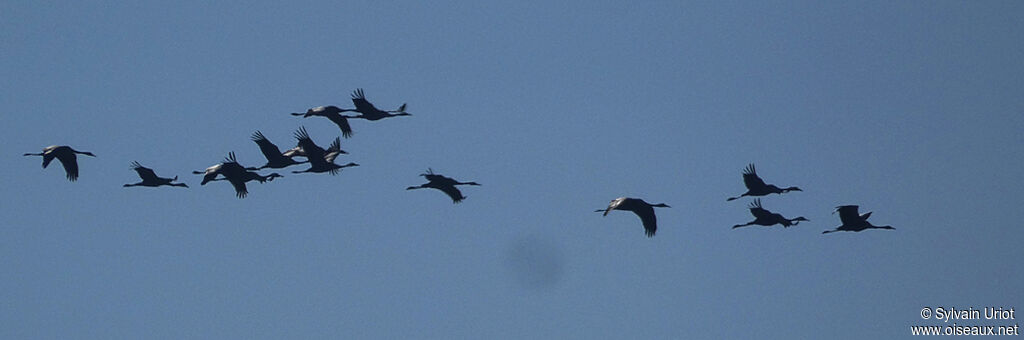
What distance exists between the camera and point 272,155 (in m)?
53.3

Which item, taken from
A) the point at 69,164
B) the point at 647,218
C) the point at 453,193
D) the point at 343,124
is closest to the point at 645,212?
the point at 647,218

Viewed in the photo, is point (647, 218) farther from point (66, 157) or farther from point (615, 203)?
point (66, 157)

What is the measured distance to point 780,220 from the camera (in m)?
55.5

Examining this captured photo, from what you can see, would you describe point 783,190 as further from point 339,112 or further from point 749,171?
point 339,112

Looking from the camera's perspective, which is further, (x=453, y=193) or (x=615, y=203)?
(x=453, y=193)

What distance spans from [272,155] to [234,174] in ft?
4.06

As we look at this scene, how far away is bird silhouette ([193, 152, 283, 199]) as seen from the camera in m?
52.4

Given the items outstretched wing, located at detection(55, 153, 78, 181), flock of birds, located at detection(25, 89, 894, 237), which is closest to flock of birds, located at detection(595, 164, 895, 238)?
flock of birds, located at detection(25, 89, 894, 237)

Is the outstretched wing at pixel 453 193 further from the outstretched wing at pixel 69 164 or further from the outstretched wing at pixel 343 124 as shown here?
the outstretched wing at pixel 69 164

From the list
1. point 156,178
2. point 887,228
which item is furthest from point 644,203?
point 156,178

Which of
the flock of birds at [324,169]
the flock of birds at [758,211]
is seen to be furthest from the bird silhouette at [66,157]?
the flock of birds at [758,211]

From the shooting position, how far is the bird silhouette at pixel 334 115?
5450cm

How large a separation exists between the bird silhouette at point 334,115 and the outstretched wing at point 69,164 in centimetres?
626

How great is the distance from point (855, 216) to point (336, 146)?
14.7 metres
